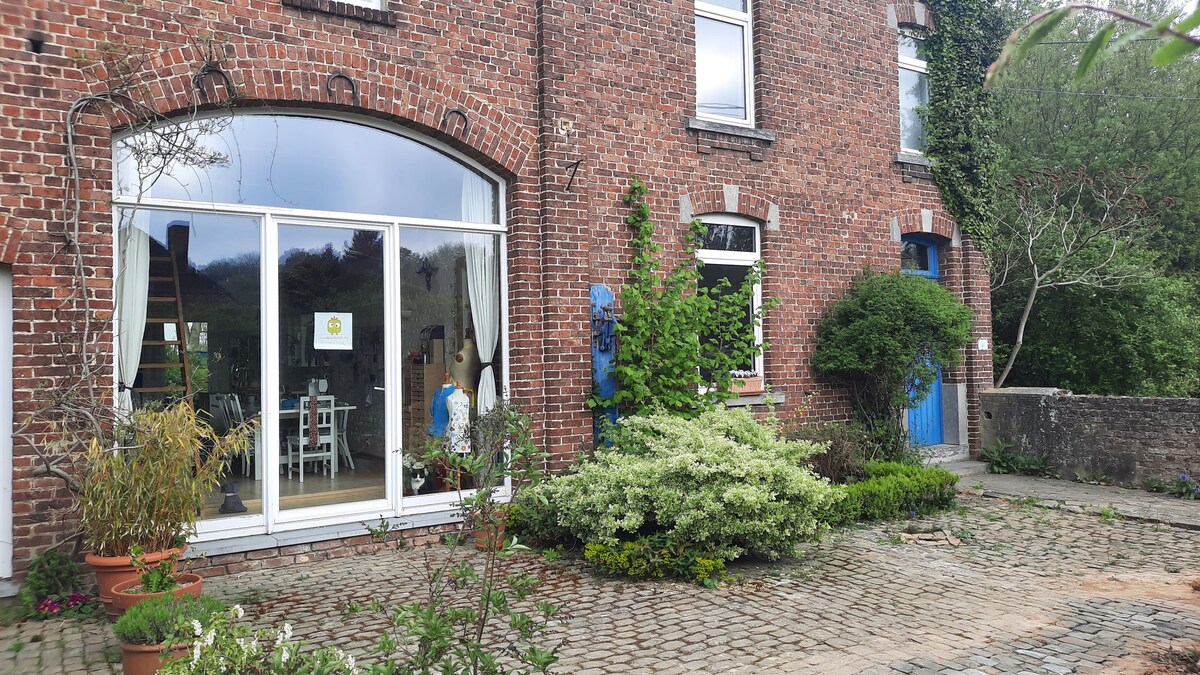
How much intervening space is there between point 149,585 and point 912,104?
443 inches

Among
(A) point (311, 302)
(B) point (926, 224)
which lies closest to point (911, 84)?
(B) point (926, 224)

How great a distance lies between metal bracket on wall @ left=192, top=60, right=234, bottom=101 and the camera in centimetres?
656

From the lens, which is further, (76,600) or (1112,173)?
(1112,173)

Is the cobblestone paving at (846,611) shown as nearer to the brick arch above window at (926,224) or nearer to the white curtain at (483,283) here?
the white curtain at (483,283)

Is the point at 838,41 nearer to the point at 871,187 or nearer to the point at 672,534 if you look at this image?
the point at 871,187

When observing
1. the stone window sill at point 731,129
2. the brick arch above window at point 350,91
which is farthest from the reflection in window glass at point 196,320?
the stone window sill at point 731,129

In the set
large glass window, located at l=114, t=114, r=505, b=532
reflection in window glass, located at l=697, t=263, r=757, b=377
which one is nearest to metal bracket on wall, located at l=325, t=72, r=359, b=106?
large glass window, located at l=114, t=114, r=505, b=532

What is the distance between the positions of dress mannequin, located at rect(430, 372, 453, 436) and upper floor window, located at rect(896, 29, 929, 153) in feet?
24.9

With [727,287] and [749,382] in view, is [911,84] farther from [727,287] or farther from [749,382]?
[749,382]

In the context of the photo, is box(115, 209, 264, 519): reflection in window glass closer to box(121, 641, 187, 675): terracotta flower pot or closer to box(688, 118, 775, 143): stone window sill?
box(121, 641, 187, 675): terracotta flower pot

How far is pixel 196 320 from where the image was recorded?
267 inches

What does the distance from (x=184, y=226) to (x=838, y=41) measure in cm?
815

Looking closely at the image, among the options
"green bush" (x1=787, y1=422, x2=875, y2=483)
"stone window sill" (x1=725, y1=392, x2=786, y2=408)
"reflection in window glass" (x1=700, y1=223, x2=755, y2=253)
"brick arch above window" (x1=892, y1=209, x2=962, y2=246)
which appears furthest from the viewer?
"brick arch above window" (x1=892, y1=209, x2=962, y2=246)

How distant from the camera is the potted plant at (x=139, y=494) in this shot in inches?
211
